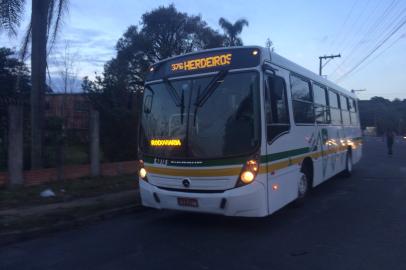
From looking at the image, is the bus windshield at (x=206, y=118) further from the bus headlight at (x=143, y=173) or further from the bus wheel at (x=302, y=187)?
the bus wheel at (x=302, y=187)

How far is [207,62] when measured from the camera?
25.9 ft

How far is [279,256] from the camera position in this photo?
6.12 m

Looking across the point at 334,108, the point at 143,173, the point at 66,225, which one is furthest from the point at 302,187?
the point at 66,225

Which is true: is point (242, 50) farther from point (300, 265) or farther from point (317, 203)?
point (317, 203)

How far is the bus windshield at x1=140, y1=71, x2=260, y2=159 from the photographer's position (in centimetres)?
721

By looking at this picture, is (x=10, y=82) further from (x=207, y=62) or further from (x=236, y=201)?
(x=236, y=201)

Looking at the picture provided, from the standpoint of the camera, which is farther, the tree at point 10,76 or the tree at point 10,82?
the tree at point 10,76

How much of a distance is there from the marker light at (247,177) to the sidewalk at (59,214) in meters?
3.44

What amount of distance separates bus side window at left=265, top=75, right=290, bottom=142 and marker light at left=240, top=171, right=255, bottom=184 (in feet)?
2.35

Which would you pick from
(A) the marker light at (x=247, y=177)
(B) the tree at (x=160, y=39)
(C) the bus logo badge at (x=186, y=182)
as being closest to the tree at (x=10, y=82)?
(C) the bus logo badge at (x=186, y=182)

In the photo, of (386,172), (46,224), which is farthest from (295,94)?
(386,172)

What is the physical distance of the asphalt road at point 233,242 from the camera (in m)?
5.88

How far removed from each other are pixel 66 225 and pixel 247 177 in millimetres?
3600

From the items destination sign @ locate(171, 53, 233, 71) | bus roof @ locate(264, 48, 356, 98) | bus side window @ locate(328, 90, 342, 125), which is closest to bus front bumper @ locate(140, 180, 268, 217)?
destination sign @ locate(171, 53, 233, 71)
